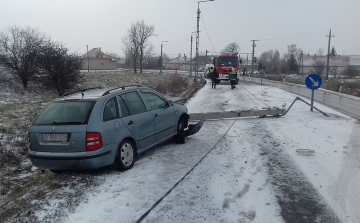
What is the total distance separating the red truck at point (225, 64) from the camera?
111 feet

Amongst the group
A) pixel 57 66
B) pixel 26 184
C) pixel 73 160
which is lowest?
pixel 26 184

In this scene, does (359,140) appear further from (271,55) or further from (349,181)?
(271,55)

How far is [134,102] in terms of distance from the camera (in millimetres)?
6605

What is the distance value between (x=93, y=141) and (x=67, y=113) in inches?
30.8

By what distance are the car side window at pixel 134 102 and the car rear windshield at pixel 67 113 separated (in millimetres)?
843

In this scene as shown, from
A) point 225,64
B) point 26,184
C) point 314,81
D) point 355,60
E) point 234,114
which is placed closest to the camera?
point 26,184

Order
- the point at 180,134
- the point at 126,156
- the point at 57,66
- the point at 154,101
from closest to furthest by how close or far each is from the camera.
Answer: the point at 126,156
the point at 154,101
the point at 180,134
the point at 57,66

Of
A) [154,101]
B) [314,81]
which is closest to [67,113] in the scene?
[154,101]

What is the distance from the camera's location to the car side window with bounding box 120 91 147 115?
21.0 feet

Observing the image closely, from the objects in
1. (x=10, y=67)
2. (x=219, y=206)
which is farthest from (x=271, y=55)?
(x=219, y=206)

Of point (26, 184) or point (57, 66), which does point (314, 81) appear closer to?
point (26, 184)

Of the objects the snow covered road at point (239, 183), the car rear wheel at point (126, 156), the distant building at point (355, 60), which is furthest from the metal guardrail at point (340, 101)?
the distant building at point (355, 60)

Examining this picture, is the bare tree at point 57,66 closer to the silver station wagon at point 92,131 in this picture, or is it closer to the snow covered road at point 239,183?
the snow covered road at point 239,183

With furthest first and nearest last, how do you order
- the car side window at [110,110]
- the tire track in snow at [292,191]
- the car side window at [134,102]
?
the car side window at [134,102], the car side window at [110,110], the tire track in snow at [292,191]
